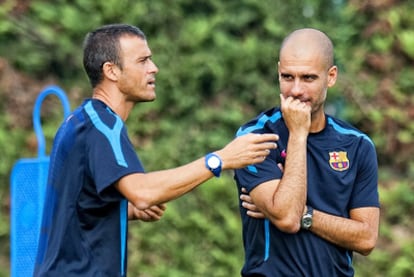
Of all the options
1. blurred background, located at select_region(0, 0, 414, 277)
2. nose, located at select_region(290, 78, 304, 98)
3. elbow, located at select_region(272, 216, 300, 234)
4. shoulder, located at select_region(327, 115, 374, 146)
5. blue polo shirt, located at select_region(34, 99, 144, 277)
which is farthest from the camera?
blurred background, located at select_region(0, 0, 414, 277)

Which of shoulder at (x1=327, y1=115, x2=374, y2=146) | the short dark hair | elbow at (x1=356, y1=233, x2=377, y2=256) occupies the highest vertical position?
the short dark hair

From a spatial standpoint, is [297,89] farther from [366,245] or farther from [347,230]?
[366,245]

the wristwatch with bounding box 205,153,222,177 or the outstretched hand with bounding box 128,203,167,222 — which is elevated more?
the wristwatch with bounding box 205,153,222,177

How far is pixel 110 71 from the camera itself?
4914 millimetres

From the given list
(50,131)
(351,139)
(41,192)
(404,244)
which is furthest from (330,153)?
(50,131)

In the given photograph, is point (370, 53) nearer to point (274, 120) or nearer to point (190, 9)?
point (190, 9)

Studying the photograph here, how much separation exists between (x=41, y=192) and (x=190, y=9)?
3.20 m

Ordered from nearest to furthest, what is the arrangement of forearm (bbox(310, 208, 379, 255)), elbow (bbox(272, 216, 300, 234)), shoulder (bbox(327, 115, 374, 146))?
elbow (bbox(272, 216, 300, 234))
forearm (bbox(310, 208, 379, 255))
shoulder (bbox(327, 115, 374, 146))

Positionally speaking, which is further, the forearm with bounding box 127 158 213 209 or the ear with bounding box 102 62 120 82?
the ear with bounding box 102 62 120 82

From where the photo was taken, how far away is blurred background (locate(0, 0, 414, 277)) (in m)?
8.63

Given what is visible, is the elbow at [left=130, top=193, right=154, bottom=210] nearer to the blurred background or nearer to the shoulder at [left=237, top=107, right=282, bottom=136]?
the shoulder at [left=237, top=107, right=282, bottom=136]

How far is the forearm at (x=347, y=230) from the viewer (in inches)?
193

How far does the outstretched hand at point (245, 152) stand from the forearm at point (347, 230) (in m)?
0.54

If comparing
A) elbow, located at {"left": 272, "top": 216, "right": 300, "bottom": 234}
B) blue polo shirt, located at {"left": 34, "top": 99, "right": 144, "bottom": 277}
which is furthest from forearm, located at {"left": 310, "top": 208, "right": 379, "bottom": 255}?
blue polo shirt, located at {"left": 34, "top": 99, "right": 144, "bottom": 277}
